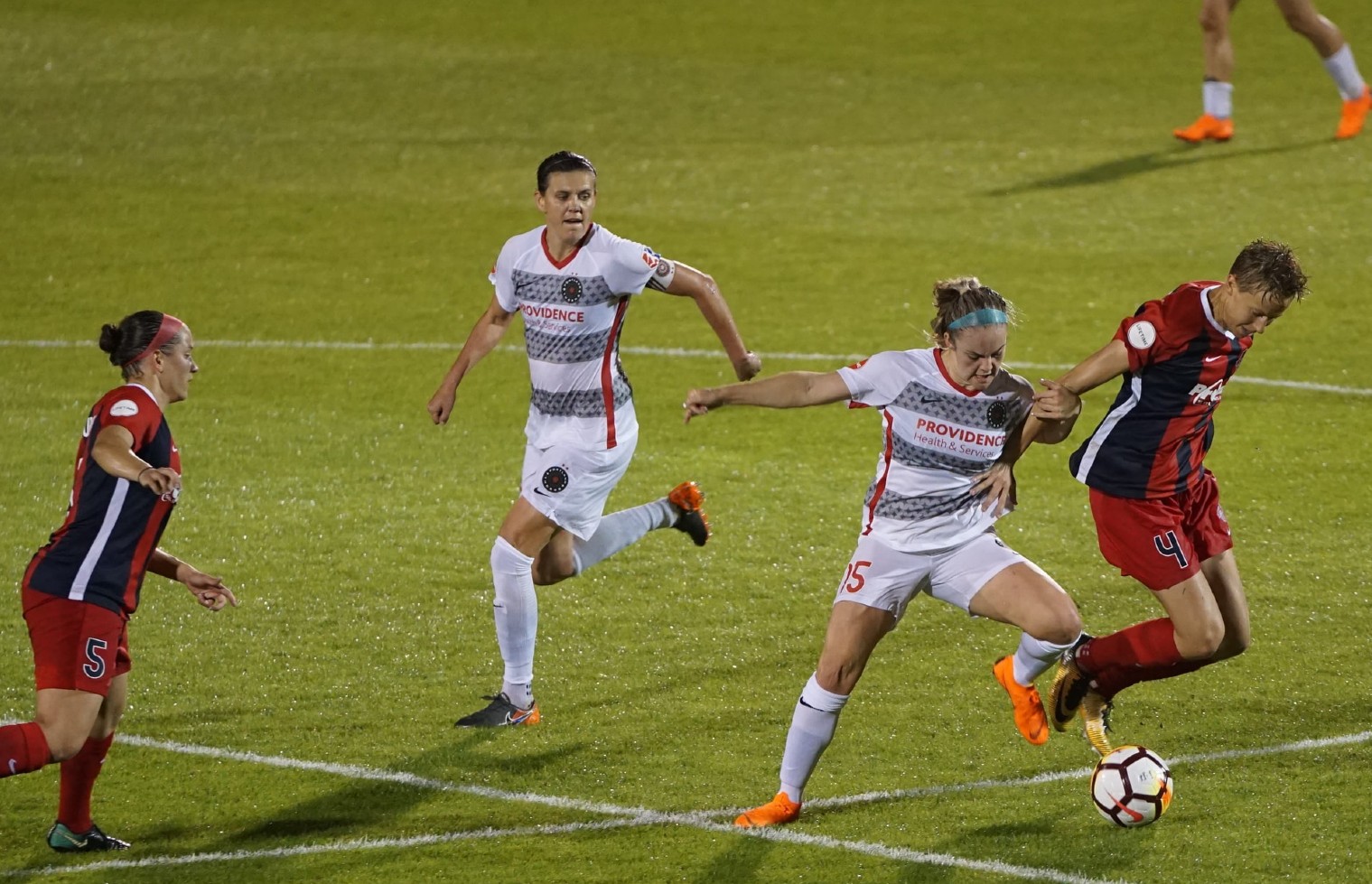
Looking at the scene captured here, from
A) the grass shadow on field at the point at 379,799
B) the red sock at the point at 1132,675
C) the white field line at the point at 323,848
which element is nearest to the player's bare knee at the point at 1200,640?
Result: the red sock at the point at 1132,675

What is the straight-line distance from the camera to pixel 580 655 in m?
7.92

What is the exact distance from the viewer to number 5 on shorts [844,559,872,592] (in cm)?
629

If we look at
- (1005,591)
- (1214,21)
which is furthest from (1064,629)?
(1214,21)

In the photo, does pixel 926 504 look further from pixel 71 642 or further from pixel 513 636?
pixel 71 642

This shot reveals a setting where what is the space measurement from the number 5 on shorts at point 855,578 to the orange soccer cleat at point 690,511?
92.2 inches

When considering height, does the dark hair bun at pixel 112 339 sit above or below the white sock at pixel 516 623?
above

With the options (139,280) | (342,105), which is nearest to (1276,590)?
(139,280)

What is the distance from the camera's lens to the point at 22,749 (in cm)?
561

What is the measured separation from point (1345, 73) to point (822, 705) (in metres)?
12.9

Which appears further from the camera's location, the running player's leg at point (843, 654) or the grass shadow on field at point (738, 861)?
the running player's leg at point (843, 654)

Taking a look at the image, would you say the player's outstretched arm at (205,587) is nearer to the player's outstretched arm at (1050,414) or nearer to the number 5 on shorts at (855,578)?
the number 5 on shorts at (855,578)

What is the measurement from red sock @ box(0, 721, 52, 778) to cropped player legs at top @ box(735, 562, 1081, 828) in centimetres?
230

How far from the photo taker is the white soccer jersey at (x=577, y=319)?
748 cm

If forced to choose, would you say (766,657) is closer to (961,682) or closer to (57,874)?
(961,682)
